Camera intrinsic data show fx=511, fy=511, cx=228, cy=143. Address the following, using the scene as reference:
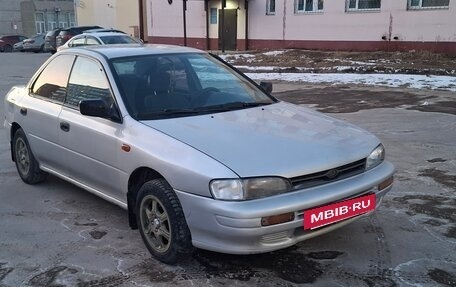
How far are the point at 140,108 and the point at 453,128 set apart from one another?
5526 mm

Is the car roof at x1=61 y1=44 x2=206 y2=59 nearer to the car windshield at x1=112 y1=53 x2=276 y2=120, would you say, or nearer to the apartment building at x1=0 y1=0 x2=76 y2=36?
the car windshield at x1=112 y1=53 x2=276 y2=120

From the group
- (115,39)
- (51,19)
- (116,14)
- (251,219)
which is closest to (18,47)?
(116,14)

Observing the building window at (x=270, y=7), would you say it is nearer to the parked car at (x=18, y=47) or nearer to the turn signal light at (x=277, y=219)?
the turn signal light at (x=277, y=219)

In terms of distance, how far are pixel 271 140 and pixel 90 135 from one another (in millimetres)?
1604

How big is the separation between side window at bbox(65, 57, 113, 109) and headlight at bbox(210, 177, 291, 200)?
146 cm

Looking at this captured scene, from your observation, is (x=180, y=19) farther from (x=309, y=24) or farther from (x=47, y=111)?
(x=47, y=111)

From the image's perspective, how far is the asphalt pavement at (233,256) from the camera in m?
3.44

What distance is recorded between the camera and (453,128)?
7.73 metres

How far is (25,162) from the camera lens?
5.58 meters

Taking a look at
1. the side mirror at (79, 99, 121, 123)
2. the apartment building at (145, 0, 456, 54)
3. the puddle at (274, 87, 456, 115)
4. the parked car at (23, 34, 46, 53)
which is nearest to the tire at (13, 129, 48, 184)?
the side mirror at (79, 99, 121, 123)

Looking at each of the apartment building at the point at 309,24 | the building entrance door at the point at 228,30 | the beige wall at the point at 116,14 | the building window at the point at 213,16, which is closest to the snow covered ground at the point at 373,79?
the apartment building at the point at 309,24

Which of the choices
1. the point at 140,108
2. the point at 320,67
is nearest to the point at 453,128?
the point at 140,108

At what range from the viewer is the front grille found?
10.8ft

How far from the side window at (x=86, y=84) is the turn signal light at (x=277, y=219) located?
175 cm
